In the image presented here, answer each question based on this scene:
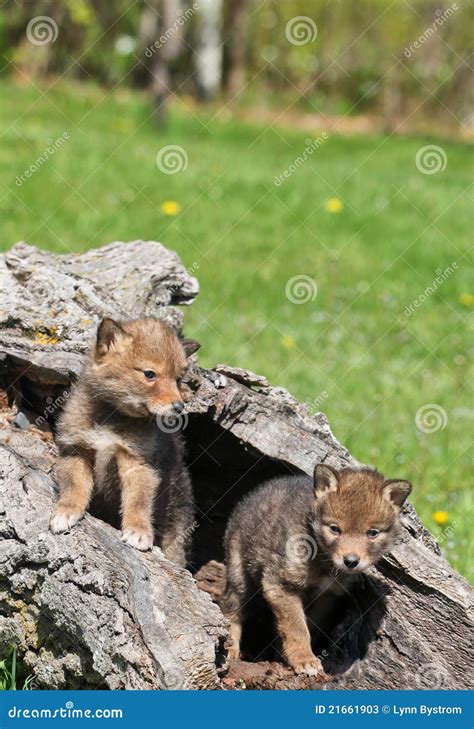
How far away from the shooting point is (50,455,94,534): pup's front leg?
4484mm

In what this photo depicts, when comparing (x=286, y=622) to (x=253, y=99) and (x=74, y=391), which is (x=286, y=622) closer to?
(x=74, y=391)

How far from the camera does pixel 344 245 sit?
41.6ft

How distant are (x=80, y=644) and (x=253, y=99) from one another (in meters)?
25.0

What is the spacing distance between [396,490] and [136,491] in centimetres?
130

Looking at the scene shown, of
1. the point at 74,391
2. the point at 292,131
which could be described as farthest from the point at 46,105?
the point at 74,391
